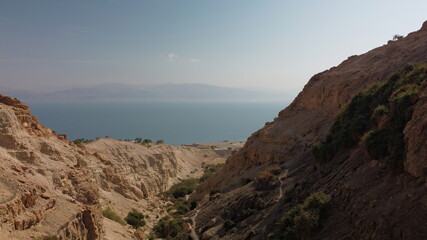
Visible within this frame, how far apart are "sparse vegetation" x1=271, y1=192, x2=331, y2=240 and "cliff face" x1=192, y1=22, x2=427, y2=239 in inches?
7.9

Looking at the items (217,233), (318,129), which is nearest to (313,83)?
(318,129)

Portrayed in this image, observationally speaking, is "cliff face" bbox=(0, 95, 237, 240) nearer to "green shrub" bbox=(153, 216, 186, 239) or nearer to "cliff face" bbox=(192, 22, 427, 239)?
"green shrub" bbox=(153, 216, 186, 239)

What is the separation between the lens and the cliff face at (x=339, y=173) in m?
9.98

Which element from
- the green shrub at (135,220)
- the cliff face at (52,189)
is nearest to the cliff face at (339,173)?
the green shrub at (135,220)

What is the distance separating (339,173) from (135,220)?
2024cm

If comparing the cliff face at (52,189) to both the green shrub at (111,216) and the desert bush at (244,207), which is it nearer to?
the green shrub at (111,216)

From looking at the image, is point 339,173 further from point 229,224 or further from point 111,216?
point 111,216

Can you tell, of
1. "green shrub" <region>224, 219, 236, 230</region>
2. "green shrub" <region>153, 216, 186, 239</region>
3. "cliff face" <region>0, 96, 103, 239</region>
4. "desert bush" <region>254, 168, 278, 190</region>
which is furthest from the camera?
"green shrub" <region>153, 216, 186, 239</region>

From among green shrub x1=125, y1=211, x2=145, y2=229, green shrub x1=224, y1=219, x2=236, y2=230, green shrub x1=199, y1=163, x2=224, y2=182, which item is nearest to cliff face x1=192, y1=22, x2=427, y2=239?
green shrub x1=224, y1=219, x2=236, y2=230

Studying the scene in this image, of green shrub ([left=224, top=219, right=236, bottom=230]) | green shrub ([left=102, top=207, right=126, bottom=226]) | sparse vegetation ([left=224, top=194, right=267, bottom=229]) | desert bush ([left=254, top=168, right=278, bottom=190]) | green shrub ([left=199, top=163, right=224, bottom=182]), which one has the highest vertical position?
desert bush ([left=254, top=168, right=278, bottom=190])

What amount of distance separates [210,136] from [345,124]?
172m

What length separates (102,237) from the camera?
2070cm

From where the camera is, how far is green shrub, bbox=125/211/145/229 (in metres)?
29.0

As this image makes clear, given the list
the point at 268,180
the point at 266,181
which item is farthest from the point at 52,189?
the point at 268,180
